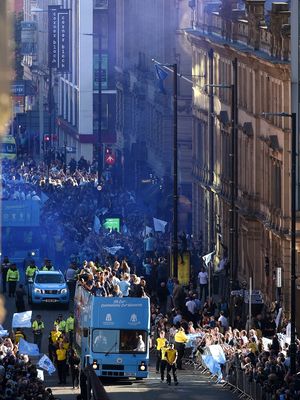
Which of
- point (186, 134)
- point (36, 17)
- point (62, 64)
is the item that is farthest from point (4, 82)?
point (36, 17)

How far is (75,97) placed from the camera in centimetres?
12975

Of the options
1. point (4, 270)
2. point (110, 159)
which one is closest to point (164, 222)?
point (4, 270)

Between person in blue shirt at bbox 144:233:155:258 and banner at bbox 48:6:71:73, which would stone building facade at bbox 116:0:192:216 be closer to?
banner at bbox 48:6:71:73

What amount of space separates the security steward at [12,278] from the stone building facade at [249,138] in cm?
705

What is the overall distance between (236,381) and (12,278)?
1845 cm

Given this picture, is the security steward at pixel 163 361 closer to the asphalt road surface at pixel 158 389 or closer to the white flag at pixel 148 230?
the asphalt road surface at pixel 158 389

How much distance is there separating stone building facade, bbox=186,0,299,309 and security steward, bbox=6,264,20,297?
7.05m

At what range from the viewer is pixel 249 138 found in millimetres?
62531

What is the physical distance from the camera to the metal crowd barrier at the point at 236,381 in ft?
112

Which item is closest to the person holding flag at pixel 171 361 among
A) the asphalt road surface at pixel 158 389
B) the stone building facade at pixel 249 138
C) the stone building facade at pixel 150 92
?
the asphalt road surface at pixel 158 389

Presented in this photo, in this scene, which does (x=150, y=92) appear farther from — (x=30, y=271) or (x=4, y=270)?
(x=30, y=271)

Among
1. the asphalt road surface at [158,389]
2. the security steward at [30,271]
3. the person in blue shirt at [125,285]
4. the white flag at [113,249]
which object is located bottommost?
the white flag at [113,249]

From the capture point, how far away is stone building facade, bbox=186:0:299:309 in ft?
181

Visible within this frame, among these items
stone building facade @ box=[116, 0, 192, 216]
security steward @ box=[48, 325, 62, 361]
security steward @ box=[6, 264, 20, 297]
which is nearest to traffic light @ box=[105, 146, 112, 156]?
stone building facade @ box=[116, 0, 192, 216]
